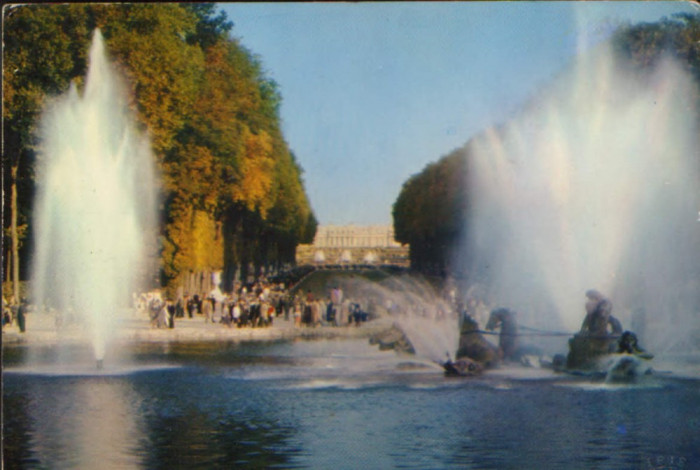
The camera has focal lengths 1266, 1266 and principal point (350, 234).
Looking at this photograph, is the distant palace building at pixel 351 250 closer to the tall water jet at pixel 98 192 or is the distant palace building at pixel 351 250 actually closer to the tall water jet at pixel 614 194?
the tall water jet at pixel 98 192

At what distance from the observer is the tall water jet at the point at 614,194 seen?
26547 mm

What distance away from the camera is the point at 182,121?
2767 centimetres

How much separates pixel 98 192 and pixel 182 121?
8.09 feet

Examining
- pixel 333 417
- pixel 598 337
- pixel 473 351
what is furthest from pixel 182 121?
pixel 333 417

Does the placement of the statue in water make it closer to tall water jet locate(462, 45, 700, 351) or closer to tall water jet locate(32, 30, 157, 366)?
tall water jet locate(462, 45, 700, 351)

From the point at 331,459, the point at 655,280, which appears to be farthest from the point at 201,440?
the point at 655,280

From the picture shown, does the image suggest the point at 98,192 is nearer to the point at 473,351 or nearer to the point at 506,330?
the point at 473,351

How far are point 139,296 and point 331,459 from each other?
16.5m

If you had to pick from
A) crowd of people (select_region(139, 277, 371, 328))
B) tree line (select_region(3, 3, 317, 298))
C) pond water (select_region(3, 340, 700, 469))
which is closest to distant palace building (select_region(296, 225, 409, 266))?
crowd of people (select_region(139, 277, 371, 328))

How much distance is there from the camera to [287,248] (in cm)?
3906

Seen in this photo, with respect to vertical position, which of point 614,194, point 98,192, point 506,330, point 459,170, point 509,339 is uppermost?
point 459,170

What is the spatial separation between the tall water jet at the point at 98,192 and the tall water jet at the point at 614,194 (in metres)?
7.36

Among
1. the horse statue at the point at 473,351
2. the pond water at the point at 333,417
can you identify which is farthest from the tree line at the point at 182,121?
the horse statue at the point at 473,351

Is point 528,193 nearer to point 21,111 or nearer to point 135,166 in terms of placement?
point 135,166
